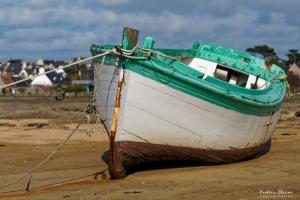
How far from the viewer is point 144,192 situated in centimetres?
773

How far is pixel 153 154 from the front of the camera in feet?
30.0

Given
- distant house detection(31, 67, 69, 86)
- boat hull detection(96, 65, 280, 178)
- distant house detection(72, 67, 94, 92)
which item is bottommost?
distant house detection(31, 67, 69, 86)

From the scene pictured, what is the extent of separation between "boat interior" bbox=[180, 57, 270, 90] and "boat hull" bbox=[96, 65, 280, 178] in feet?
6.94

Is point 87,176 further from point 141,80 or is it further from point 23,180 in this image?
point 141,80

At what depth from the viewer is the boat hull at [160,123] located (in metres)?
8.71

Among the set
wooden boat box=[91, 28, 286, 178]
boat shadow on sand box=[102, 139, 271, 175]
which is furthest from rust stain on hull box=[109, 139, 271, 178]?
boat shadow on sand box=[102, 139, 271, 175]

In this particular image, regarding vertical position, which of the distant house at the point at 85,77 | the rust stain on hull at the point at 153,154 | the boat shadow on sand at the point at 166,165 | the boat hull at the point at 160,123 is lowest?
the distant house at the point at 85,77

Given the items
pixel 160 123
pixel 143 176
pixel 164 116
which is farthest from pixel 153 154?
pixel 164 116

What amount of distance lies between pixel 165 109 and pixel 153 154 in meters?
0.80

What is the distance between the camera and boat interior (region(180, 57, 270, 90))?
1176cm

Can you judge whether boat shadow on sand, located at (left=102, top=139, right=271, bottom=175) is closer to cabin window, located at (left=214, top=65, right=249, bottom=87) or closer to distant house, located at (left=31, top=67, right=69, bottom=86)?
cabin window, located at (left=214, top=65, right=249, bottom=87)

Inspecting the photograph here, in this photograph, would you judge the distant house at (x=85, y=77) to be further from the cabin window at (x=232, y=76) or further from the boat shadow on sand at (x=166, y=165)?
the boat shadow on sand at (x=166, y=165)

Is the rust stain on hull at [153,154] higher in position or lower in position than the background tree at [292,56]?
higher

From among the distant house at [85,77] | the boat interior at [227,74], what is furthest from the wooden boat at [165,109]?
the distant house at [85,77]
